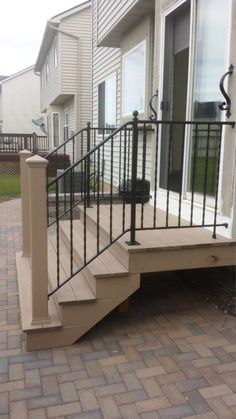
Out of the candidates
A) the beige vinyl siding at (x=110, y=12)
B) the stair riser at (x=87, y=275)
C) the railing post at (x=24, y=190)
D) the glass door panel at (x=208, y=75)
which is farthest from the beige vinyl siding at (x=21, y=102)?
the stair riser at (x=87, y=275)

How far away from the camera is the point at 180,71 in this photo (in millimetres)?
4125

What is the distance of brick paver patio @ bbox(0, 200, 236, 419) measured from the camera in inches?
83.6

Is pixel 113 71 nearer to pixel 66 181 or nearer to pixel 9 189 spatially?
pixel 66 181

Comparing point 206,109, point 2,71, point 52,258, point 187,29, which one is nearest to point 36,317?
point 52,258

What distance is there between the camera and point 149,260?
288 cm

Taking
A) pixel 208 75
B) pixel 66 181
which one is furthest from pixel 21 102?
pixel 208 75

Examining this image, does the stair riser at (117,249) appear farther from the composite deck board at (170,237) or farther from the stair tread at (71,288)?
the stair tread at (71,288)

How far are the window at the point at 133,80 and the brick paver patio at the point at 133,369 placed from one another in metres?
3.50

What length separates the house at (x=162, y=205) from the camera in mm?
→ 2760

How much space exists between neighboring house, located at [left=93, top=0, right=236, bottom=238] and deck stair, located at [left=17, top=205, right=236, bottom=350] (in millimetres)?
273

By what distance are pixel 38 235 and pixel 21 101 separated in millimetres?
30138

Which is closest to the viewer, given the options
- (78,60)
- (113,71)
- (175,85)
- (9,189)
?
(175,85)

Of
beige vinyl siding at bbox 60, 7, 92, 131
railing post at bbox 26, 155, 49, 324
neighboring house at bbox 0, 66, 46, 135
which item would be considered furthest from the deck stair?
neighboring house at bbox 0, 66, 46, 135

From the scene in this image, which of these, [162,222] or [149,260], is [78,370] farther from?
[162,222]
